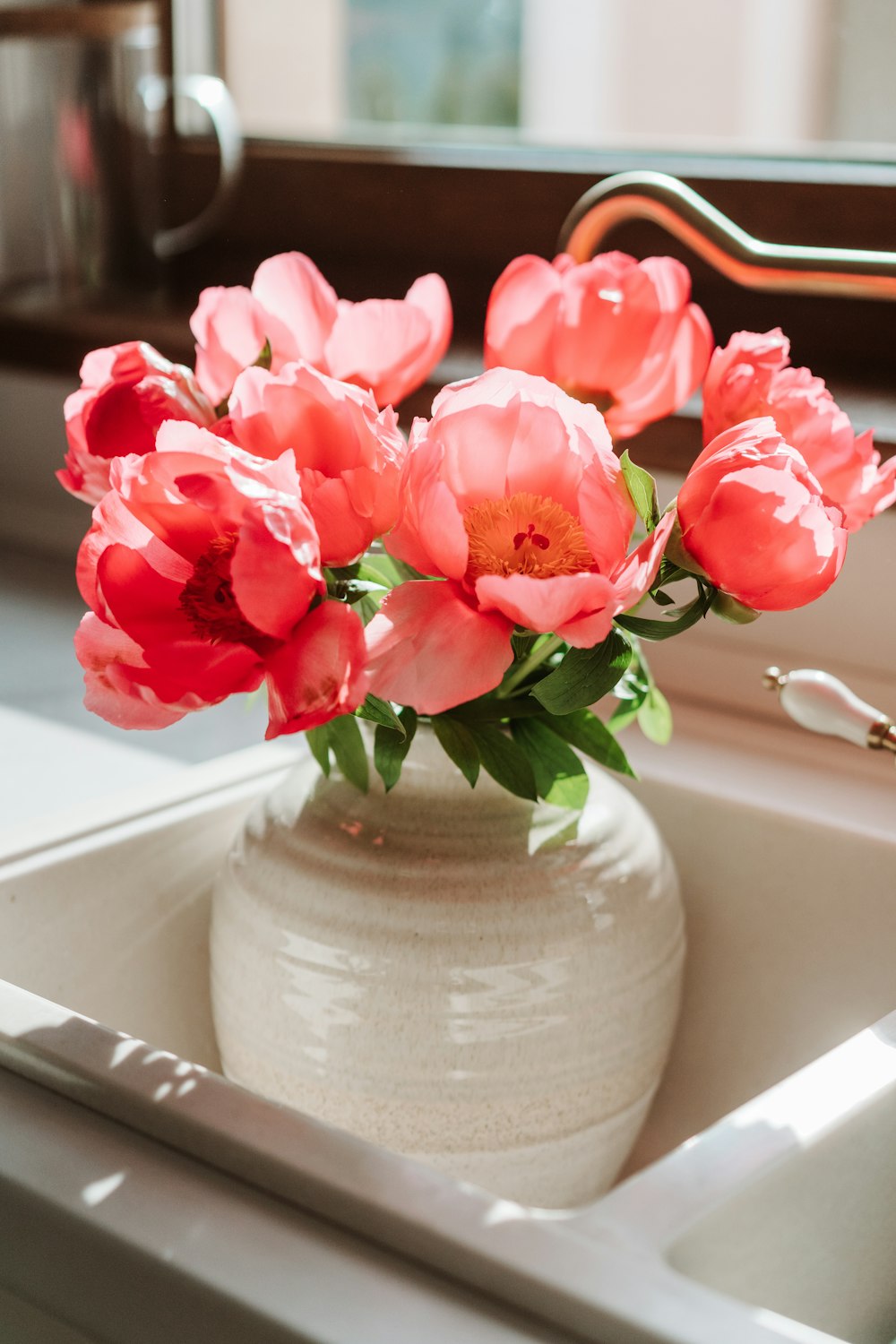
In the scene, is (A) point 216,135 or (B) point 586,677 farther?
(A) point 216,135

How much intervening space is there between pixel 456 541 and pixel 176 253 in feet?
3.41

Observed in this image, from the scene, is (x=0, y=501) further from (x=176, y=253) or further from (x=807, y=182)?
(x=807, y=182)

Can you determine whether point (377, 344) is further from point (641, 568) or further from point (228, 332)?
point (641, 568)

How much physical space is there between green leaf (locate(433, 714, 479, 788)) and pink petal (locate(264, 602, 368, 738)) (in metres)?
0.09

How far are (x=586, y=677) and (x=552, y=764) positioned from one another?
0.06m

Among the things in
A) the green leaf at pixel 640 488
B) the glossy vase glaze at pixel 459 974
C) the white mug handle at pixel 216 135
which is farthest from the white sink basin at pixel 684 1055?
the white mug handle at pixel 216 135

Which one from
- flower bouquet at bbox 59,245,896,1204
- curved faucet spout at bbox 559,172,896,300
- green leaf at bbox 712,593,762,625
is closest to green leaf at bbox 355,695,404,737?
flower bouquet at bbox 59,245,896,1204

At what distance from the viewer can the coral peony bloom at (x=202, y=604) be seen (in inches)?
15.0

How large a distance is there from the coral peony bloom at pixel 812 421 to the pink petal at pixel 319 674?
0.54 feet

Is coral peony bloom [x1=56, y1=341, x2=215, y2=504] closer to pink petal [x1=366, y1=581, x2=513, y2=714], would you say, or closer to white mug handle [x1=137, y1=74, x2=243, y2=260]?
pink petal [x1=366, y1=581, x2=513, y2=714]

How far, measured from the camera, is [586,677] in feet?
1.46

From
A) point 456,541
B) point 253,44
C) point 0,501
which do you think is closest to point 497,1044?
point 456,541

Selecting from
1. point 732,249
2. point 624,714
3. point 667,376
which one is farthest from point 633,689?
point 732,249

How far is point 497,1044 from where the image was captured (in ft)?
1.56
